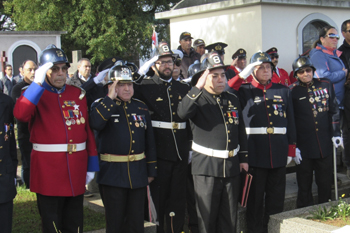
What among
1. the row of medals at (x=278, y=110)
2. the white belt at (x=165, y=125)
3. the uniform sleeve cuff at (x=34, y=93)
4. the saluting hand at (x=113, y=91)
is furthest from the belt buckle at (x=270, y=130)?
the uniform sleeve cuff at (x=34, y=93)

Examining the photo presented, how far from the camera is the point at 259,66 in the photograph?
5.32m

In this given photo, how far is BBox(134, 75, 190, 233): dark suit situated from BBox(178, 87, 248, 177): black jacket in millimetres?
419

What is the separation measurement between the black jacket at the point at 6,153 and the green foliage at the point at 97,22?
14186 millimetres

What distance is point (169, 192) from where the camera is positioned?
199 inches

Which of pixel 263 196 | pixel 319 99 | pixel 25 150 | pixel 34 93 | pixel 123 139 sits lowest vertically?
pixel 263 196

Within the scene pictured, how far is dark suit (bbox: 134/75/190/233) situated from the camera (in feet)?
16.3

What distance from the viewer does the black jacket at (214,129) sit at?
449 centimetres

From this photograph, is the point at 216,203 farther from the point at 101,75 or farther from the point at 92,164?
the point at 101,75

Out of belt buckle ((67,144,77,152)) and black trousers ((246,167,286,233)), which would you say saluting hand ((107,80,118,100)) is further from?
black trousers ((246,167,286,233))

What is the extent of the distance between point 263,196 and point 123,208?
5.89 feet

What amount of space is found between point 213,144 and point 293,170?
3821mm

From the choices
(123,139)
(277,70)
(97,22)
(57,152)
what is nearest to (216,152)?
(123,139)

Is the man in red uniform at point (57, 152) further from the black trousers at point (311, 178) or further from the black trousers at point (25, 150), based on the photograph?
the black trousers at point (311, 178)

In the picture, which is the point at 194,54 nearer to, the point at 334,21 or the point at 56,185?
the point at 334,21
